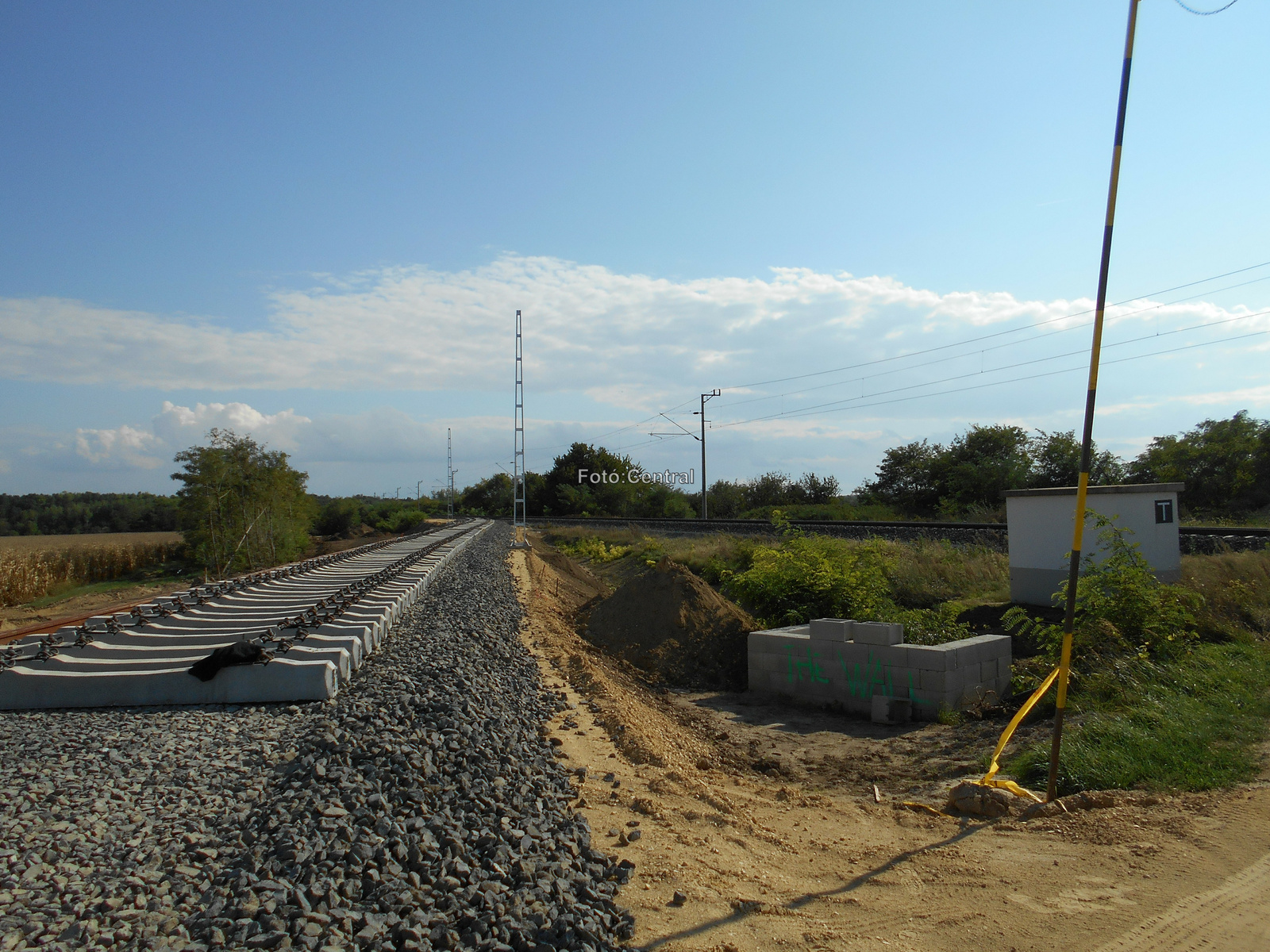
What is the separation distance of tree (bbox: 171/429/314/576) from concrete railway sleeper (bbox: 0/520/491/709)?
26.1 metres

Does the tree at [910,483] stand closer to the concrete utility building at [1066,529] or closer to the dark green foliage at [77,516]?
the concrete utility building at [1066,529]

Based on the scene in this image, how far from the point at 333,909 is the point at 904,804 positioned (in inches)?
186

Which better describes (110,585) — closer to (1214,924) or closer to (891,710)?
(891,710)

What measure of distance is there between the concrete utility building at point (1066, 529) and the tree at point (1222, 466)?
27.4 metres

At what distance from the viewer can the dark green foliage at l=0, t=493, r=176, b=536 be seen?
7812cm

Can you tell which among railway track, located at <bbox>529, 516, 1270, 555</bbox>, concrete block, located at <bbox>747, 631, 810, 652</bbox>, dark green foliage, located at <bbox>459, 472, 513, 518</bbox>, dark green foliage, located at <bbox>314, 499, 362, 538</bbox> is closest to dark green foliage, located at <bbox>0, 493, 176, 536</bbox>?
dark green foliage, located at <bbox>314, 499, 362, 538</bbox>

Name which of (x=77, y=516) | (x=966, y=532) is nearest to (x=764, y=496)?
(x=966, y=532)

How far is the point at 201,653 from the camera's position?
767cm

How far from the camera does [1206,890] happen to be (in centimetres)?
407

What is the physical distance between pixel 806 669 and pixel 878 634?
129 cm

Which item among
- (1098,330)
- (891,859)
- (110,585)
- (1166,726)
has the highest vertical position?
(1098,330)

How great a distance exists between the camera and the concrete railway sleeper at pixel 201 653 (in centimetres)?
675

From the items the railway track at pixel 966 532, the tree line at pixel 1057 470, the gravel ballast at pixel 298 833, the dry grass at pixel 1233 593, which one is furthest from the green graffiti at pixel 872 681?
the tree line at pixel 1057 470

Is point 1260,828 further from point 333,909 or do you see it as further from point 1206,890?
point 333,909
